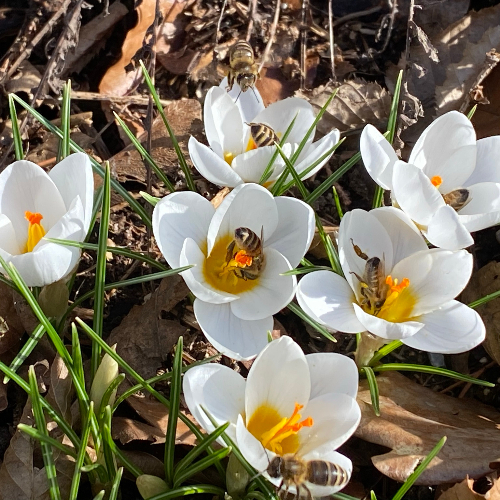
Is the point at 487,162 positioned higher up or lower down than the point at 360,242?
higher up

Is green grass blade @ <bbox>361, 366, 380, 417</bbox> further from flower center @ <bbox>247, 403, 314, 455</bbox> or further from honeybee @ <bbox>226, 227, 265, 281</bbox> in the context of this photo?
honeybee @ <bbox>226, 227, 265, 281</bbox>

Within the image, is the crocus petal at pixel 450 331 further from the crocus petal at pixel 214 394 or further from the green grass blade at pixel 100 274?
the green grass blade at pixel 100 274

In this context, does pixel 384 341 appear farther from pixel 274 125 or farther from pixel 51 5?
pixel 51 5

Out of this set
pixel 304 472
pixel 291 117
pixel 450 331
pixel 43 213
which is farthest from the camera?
pixel 291 117

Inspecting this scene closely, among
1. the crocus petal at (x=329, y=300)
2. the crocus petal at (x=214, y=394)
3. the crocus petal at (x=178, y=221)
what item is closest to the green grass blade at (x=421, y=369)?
the crocus petal at (x=329, y=300)

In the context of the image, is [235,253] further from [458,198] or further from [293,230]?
[458,198]

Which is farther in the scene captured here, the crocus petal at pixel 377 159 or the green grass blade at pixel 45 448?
the crocus petal at pixel 377 159

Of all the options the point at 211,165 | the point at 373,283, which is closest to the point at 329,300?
the point at 373,283
